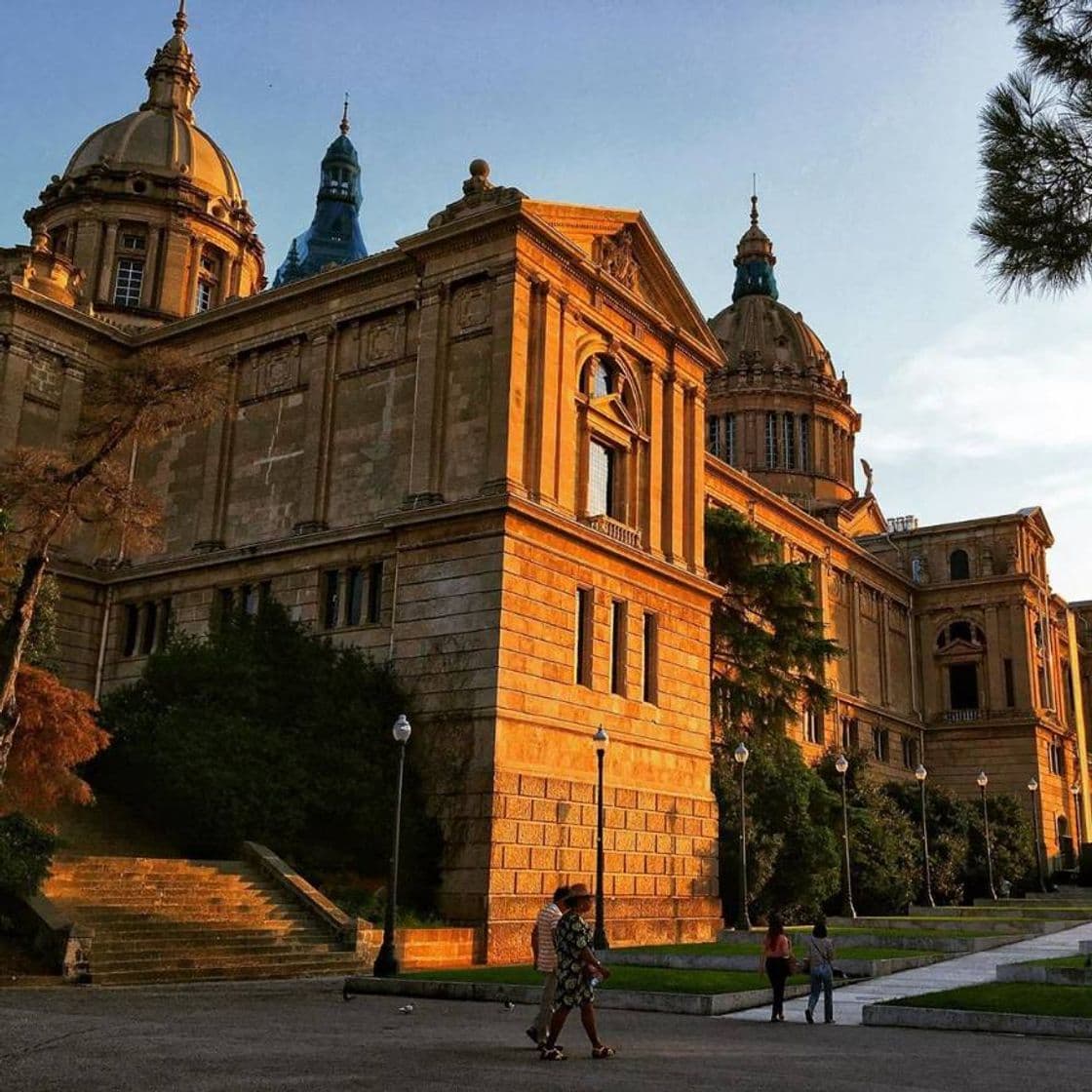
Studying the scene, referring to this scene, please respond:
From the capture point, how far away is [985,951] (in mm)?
30703

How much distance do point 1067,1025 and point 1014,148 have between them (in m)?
11.8

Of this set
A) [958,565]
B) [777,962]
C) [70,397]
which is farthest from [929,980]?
[958,565]

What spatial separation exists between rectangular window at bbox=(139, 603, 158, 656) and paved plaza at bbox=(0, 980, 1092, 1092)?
1954cm

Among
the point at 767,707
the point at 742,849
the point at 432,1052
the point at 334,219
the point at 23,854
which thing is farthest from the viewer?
the point at 334,219

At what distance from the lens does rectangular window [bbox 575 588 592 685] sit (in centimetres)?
3297

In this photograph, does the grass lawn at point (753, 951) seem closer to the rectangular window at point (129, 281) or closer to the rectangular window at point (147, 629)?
the rectangular window at point (147, 629)

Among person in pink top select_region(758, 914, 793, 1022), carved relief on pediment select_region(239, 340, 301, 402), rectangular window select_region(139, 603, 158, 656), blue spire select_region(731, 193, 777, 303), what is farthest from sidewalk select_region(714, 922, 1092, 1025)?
blue spire select_region(731, 193, 777, 303)

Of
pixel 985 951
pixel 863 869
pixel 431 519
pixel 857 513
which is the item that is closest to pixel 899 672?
pixel 857 513

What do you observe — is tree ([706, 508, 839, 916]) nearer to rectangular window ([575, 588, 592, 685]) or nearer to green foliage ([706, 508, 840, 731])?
green foliage ([706, 508, 840, 731])

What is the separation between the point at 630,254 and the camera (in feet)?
125

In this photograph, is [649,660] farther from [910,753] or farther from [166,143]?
[910,753]

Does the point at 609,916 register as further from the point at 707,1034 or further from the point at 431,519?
the point at 707,1034

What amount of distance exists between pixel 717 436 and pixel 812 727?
28.9 m

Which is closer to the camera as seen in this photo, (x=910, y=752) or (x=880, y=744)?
(x=880, y=744)
